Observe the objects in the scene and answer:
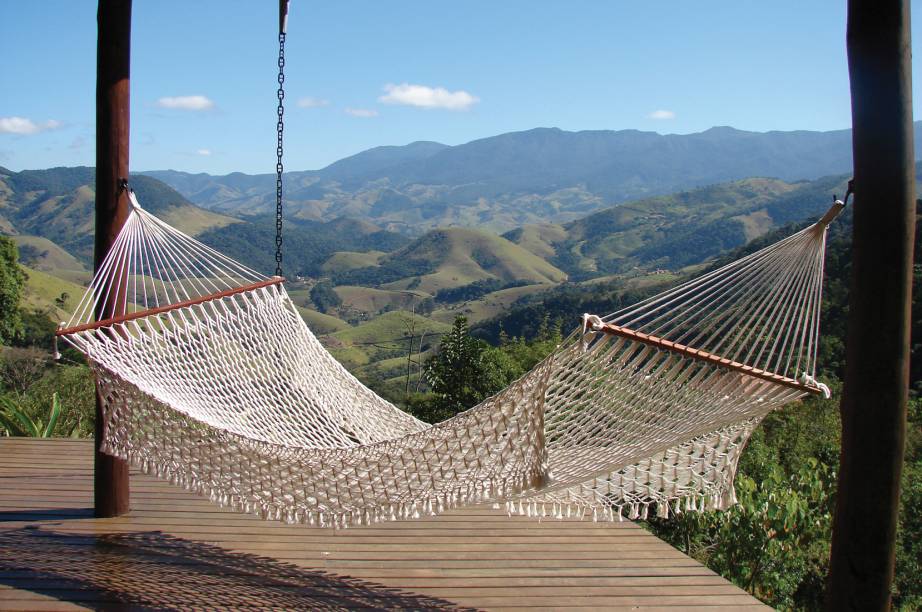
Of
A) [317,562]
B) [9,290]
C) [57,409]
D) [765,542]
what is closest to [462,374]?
[57,409]

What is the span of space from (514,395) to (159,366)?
3.99ft

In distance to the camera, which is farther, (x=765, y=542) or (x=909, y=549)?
(x=909, y=549)

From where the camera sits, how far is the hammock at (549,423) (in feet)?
6.19

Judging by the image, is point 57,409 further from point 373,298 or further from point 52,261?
point 52,261

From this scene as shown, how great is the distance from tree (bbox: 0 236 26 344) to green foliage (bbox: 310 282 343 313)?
4082 centimetres

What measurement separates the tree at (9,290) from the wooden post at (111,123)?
540 inches

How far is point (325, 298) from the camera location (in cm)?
5853

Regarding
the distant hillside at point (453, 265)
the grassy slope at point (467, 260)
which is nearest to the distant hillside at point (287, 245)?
the distant hillside at point (453, 265)

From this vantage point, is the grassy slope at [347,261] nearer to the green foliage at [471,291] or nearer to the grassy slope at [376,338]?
the green foliage at [471,291]

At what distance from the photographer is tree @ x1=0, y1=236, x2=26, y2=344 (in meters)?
14.6

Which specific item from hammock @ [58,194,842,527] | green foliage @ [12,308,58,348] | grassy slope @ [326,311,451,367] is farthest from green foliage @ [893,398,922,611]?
grassy slope @ [326,311,451,367]

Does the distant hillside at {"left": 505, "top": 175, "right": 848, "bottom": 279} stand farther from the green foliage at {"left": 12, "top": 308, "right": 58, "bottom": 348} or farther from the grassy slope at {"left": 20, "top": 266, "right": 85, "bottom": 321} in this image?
the green foliage at {"left": 12, "top": 308, "right": 58, "bottom": 348}

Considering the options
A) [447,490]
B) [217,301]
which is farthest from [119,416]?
[447,490]

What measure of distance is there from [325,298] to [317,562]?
56918 millimetres
